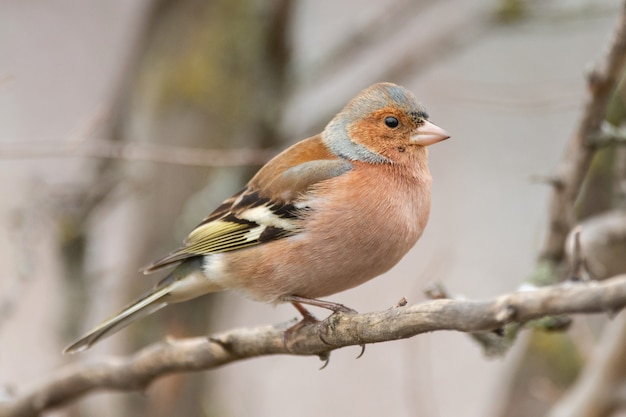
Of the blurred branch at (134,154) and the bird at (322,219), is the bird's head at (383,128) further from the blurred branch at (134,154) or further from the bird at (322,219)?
the blurred branch at (134,154)

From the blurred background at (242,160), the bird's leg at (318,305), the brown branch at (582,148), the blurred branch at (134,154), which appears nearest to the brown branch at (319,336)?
the bird's leg at (318,305)

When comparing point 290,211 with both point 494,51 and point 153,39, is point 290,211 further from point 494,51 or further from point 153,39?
point 494,51

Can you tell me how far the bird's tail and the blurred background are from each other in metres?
0.37

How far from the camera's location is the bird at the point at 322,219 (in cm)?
324

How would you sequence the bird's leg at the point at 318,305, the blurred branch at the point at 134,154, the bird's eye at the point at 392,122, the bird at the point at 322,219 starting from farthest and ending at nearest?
the bird's eye at the point at 392,122 → the blurred branch at the point at 134,154 → the bird at the point at 322,219 → the bird's leg at the point at 318,305

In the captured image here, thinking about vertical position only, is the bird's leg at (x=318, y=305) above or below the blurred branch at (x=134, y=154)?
below

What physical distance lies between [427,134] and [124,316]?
1.64 meters

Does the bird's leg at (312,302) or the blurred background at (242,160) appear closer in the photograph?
the bird's leg at (312,302)

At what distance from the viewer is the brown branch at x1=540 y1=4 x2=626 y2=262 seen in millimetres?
3123

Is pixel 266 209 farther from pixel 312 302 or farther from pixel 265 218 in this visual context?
pixel 312 302

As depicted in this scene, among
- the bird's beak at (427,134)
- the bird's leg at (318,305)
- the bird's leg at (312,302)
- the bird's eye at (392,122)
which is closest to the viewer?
the bird's leg at (318,305)

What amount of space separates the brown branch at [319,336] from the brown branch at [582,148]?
1.31 meters

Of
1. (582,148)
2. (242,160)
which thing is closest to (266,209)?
(242,160)

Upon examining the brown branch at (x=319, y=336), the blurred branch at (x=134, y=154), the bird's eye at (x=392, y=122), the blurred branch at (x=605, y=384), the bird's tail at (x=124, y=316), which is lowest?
the blurred branch at (x=605, y=384)
